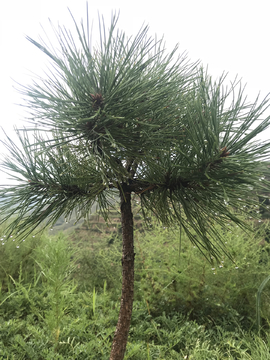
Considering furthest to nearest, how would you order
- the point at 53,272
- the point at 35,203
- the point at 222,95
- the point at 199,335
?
the point at 199,335 < the point at 53,272 < the point at 35,203 < the point at 222,95

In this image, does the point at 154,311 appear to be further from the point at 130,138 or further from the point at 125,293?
the point at 130,138

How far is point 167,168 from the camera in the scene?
571 millimetres

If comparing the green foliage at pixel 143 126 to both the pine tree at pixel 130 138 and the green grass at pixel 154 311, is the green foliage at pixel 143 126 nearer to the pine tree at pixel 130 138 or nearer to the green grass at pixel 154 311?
the pine tree at pixel 130 138

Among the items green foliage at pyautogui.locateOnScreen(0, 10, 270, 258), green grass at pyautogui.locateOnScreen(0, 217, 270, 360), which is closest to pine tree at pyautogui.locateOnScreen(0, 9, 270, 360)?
green foliage at pyautogui.locateOnScreen(0, 10, 270, 258)

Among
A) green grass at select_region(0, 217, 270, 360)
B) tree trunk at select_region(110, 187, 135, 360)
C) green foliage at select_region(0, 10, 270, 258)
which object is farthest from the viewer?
green grass at select_region(0, 217, 270, 360)

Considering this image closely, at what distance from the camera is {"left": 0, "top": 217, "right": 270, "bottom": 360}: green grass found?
102 centimetres

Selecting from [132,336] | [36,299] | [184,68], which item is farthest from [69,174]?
[36,299]

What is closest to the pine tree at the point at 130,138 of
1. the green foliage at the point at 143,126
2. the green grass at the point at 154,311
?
the green foliage at the point at 143,126

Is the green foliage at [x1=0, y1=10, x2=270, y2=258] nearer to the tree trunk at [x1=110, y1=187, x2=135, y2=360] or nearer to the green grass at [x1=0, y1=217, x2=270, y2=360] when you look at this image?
the tree trunk at [x1=110, y1=187, x2=135, y2=360]

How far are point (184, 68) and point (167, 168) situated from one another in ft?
0.92

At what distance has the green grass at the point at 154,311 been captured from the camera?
3.34 ft

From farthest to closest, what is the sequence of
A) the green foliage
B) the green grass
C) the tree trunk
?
the green grass
the tree trunk
the green foliage

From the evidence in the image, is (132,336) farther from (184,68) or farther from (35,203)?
(184,68)

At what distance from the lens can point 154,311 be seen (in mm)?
1437
